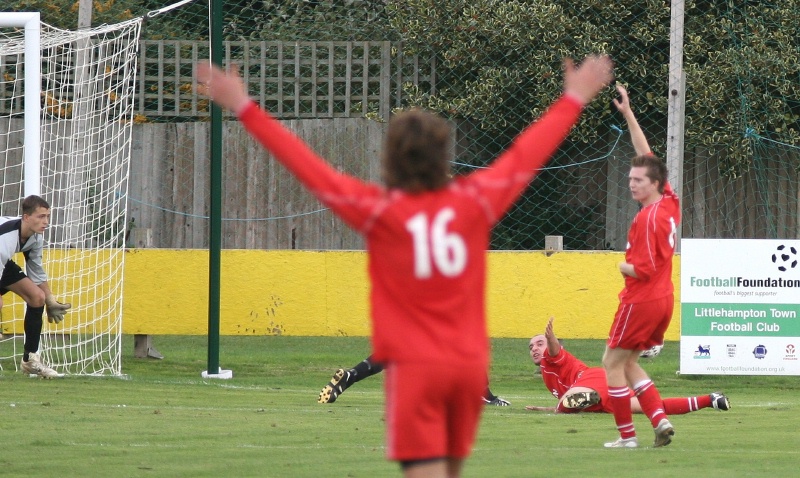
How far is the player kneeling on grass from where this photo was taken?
152 inches

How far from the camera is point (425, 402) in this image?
3869 mm

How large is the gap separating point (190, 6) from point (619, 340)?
11.8m

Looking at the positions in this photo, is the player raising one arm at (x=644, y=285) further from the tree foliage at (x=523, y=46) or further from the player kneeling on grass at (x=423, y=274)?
the tree foliage at (x=523, y=46)

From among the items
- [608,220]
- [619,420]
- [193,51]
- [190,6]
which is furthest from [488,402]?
[190,6]

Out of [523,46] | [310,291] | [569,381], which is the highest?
[523,46]

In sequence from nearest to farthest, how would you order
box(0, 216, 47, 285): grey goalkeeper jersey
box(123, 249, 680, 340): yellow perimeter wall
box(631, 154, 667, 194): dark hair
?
1. box(631, 154, 667, 194): dark hair
2. box(0, 216, 47, 285): grey goalkeeper jersey
3. box(123, 249, 680, 340): yellow perimeter wall

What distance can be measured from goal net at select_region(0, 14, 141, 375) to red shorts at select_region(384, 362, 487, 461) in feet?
31.2

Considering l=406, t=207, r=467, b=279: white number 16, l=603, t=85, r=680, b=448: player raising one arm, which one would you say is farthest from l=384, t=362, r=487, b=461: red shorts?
l=603, t=85, r=680, b=448: player raising one arm

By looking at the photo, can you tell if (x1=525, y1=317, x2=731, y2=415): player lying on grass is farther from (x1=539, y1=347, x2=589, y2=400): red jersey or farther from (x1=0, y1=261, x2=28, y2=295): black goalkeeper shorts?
(x1=0, y1=261, x2=28, y2=295): black goalkeeper shorts

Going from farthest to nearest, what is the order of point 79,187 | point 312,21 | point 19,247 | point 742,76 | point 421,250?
point 312,21, point 742,76, point 79,187, point 19,247, point 421,250

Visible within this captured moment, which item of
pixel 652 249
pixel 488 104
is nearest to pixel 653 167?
pixel 652 249

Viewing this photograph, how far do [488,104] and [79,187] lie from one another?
512 centimetres

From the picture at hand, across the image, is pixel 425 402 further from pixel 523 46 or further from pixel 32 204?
pixel 523 46

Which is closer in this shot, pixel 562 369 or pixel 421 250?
pixel 421 250
